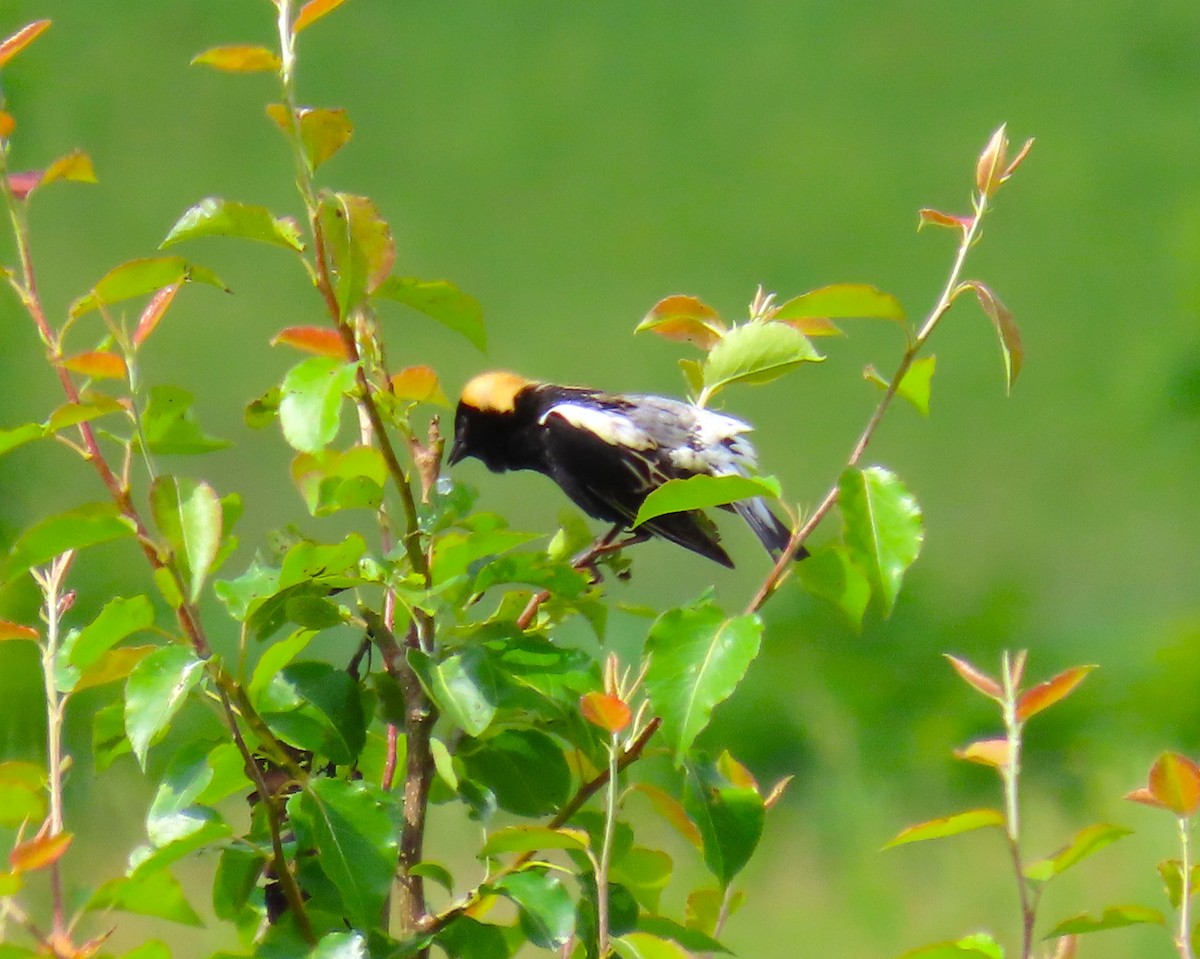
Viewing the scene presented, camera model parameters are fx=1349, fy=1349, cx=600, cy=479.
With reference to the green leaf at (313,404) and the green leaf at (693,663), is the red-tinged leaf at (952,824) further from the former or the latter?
the green leaf at (313,404)

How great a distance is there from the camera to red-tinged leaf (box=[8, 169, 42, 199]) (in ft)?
1.76

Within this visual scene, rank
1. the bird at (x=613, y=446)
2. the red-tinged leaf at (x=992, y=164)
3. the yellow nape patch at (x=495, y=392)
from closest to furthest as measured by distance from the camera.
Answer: the red-tinged leaf at (x=992, y=164) → the bird at (x=613, y=446) → the yellow nape patch at (x=495, y=392)

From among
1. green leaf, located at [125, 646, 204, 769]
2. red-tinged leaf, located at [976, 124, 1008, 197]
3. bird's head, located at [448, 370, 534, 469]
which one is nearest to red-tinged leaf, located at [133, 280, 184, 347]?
green leaf, located at [125, 646, 204, 769]

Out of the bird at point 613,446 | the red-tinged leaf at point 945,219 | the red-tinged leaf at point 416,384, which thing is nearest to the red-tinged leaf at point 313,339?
the red-tinged leaf at point 416,384

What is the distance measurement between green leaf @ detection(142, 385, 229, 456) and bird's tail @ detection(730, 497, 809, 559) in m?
0.82

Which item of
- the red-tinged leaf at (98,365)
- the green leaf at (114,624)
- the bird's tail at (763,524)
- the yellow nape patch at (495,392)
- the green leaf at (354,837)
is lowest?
the bird's tail at (763,524)

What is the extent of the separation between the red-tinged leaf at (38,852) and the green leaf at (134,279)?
0.64 feet

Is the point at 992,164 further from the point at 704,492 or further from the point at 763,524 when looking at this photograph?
the point at 763,524

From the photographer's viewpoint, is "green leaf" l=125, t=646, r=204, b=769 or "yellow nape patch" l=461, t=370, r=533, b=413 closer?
"green leaf" l=125, t=646, r=204, b=769

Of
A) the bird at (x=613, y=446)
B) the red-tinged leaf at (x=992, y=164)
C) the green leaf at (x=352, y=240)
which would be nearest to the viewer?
the green leaf at (x=352, y=240)

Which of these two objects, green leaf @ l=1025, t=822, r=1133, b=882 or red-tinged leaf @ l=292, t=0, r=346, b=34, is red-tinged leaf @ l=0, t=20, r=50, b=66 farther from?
green leaf @ l=1025, t=822, r=1133, b=882

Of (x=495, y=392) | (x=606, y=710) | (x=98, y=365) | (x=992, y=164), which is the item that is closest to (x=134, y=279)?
(x=98, y=365)

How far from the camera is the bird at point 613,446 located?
131 cm

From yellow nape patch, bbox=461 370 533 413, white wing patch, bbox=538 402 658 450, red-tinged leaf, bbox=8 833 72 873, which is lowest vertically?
yellow nape patch, bbox=461 370 533 413
